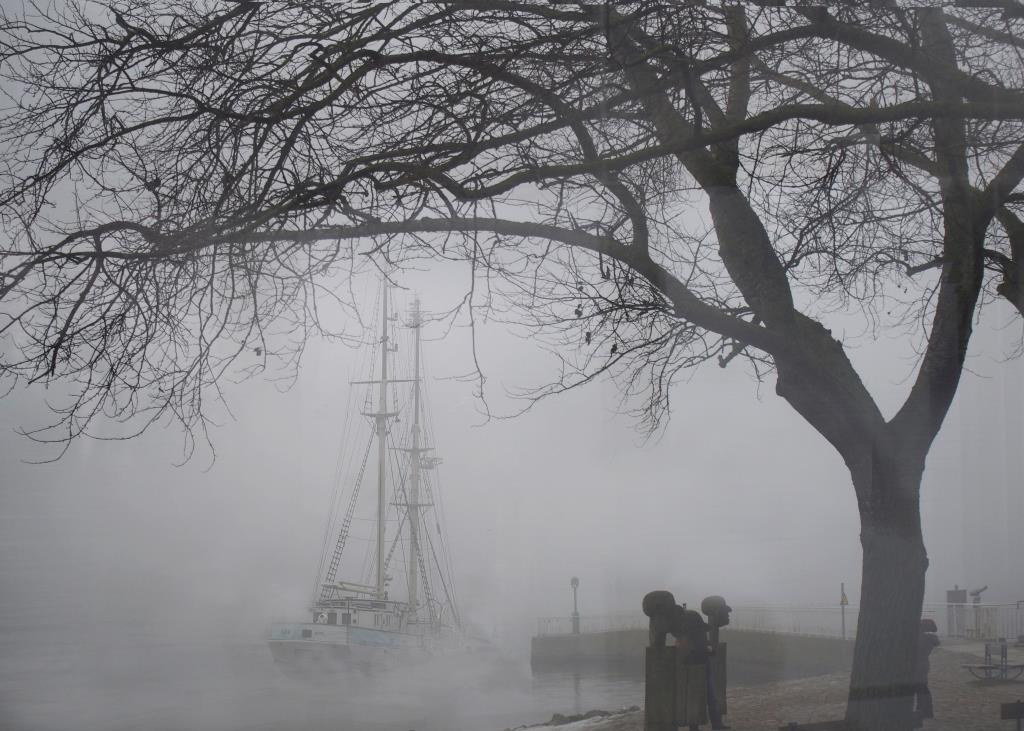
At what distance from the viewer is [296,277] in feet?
15.8

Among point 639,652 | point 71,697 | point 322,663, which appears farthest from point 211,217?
point 322,663

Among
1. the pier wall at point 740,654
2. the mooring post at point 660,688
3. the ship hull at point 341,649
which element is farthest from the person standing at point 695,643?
the ship hull at point 341,649

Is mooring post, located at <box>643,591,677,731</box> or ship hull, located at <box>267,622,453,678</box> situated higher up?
mooring post, located at <box>643,591,677,731</box>

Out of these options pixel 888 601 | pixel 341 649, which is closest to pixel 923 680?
pixel 888 601

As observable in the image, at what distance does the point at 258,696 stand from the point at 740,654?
5660 millimetres

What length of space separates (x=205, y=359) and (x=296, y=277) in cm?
62

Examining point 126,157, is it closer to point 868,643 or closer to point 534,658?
point 868,643

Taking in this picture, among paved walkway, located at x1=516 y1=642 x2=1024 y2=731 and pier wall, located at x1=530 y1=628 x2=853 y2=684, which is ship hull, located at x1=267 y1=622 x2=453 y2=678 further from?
paved walkway, located at x1=516 y1=642 x2=1024 y2=731

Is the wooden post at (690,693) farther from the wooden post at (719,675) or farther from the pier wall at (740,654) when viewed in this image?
the pier wall at (740,654)

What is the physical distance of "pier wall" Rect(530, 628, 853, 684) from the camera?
10.0 meters

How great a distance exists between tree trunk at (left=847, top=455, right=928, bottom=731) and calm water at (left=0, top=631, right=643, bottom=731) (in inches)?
187

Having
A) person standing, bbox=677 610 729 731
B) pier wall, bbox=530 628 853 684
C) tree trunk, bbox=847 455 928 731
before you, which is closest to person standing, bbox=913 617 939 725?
tree trunk, bbox=847 455 928 731

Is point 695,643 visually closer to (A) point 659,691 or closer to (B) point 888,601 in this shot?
(A) point 659,691

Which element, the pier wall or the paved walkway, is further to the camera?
the pier wall
